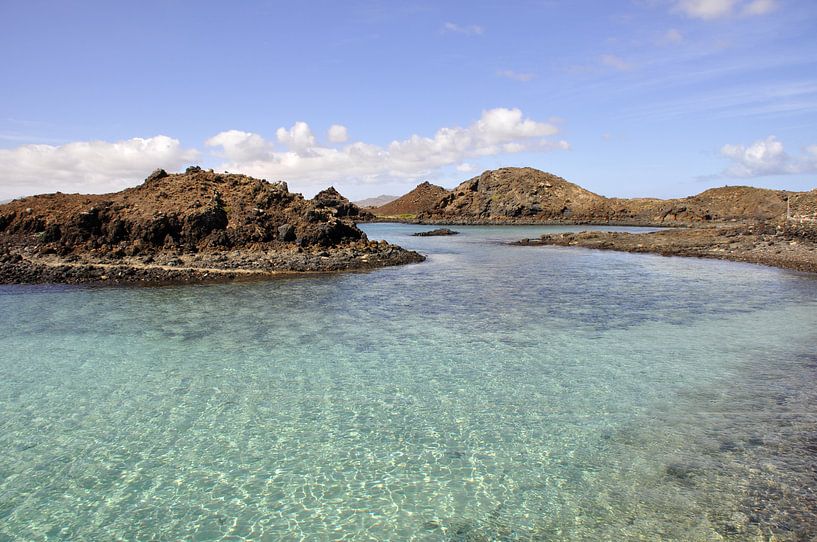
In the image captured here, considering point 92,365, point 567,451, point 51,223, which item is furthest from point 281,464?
point 51,223

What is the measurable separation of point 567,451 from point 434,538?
11.4 feet

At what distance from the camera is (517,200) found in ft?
402

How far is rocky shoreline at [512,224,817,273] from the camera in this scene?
117ft

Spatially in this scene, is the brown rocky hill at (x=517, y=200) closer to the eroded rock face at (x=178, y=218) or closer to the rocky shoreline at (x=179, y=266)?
the eroded rock face at (x=178, y=218)

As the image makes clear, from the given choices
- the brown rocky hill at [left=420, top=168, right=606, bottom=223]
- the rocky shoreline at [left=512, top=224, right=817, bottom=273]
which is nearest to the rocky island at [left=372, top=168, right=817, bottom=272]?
the rocky shoreline at [left=512, top=224, right=817, bottom=273]

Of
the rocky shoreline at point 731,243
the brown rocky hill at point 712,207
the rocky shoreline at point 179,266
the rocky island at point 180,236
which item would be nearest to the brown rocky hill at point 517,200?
the brown rocky hill at point 712,207

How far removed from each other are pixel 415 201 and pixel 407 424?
15912cm

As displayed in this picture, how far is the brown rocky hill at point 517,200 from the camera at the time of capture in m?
117

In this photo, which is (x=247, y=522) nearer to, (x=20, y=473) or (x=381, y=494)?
(x=381, y=494)

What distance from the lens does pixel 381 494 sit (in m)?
8.04

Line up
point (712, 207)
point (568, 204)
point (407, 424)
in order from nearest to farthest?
point (407, 424), point (712, 207), point (568, 204)

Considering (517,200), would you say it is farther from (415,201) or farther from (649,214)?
A: (415,201)

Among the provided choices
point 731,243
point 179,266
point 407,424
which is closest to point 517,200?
point 731,243

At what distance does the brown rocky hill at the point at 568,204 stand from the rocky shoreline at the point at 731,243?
42.7 metres
